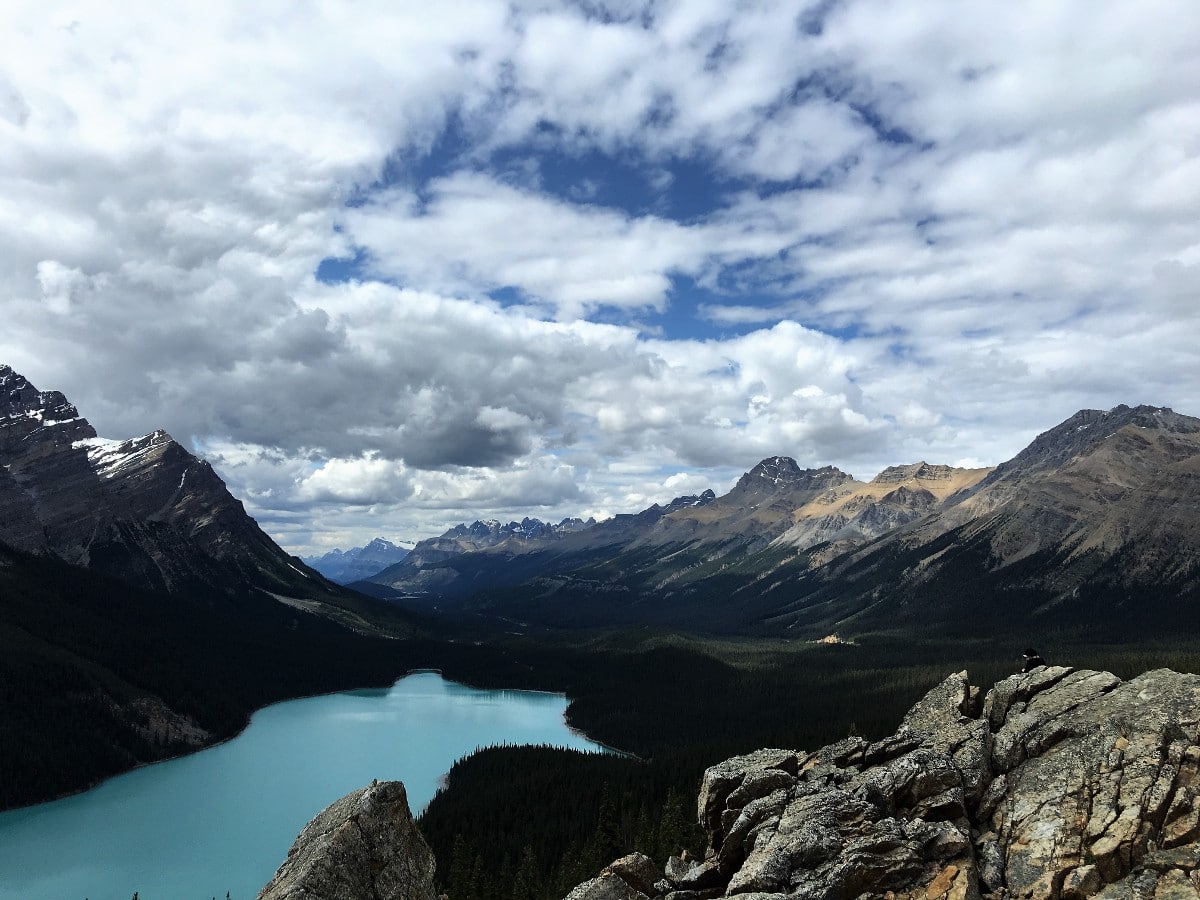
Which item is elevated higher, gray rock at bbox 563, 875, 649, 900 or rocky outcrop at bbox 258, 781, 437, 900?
rocky outcrop at bbox 258, 781, 437, 900

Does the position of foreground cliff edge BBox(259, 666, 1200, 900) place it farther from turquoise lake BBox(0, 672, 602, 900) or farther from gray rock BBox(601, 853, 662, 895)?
turquoise lake BBox(0, 672, 602, 900)

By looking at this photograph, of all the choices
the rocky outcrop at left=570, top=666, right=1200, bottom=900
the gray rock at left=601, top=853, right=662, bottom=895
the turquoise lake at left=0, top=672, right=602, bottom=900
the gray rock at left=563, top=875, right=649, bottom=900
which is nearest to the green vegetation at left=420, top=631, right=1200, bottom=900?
the turquoise lake at left=0, top=672, right=602, bottom=900

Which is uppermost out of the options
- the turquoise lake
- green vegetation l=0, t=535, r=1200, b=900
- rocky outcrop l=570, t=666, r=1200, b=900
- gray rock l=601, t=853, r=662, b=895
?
rocky outcrop l=570, t=666, r=1200, b=900

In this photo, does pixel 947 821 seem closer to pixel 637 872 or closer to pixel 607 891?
pixel 637 872

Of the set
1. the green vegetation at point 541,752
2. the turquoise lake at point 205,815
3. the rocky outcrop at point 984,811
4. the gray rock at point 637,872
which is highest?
the rocky outcrop at point 984,811

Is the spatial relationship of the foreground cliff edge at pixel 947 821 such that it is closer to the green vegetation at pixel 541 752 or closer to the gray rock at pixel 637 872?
the gray rock at pixel 637 872

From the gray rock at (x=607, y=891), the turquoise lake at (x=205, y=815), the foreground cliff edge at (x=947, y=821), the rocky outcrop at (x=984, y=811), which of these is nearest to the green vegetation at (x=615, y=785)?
the turquoise lake at (x=205, y=815)

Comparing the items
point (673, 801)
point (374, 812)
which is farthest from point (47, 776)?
point (374, 812)
